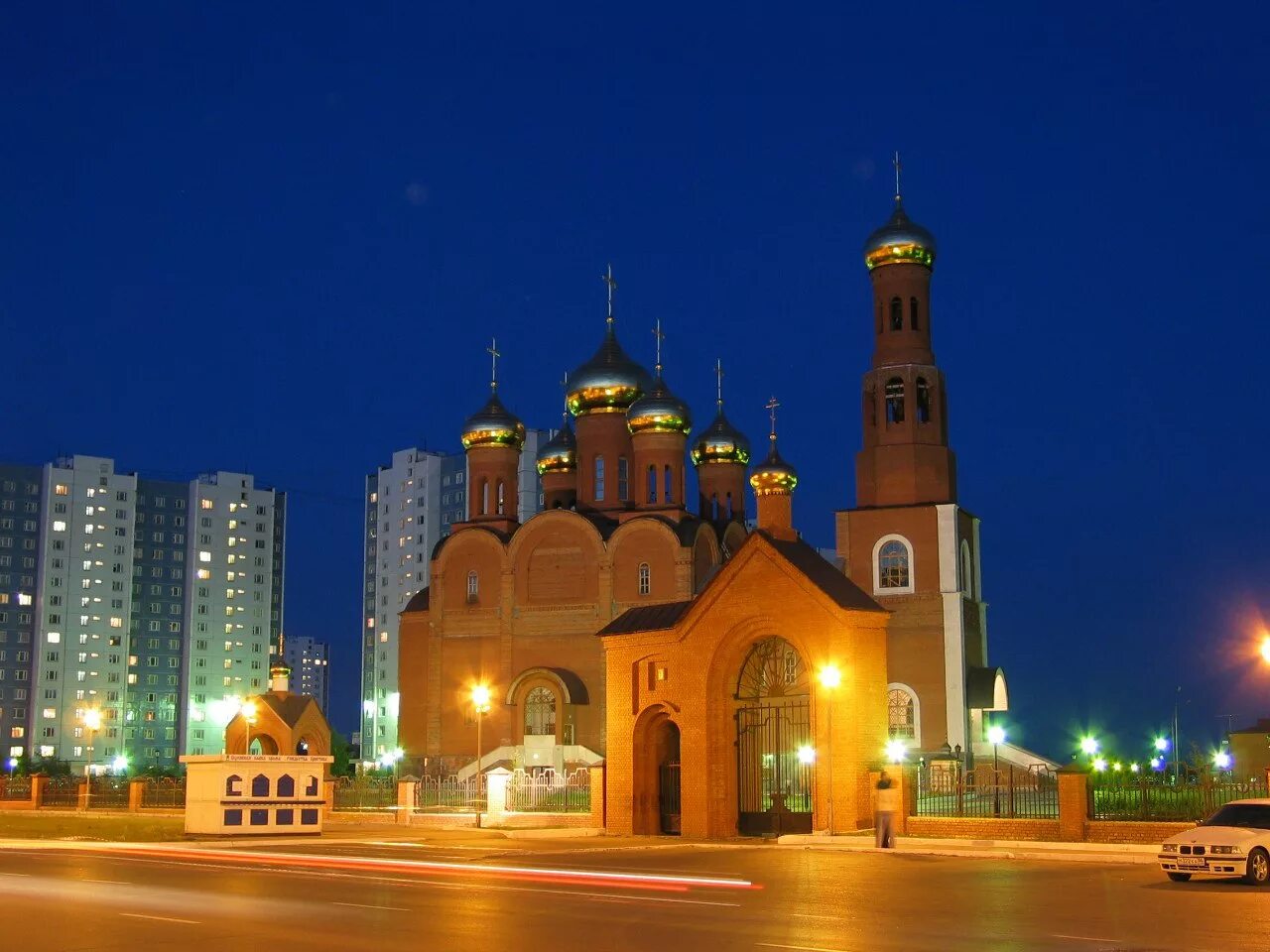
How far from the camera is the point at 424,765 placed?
178 feet

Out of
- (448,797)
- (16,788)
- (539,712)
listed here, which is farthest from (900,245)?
(16,788)

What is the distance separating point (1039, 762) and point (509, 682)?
728 inches

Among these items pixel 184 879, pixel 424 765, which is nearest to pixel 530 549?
pixel 424 765

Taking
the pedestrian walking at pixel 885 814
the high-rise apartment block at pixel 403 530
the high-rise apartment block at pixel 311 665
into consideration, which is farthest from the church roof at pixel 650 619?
the high-rise apartment block at pixel 311 665

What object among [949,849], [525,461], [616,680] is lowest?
[949,849]

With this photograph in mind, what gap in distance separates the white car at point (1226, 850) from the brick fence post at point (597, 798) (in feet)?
47.9

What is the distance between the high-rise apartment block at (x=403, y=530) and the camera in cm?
11512

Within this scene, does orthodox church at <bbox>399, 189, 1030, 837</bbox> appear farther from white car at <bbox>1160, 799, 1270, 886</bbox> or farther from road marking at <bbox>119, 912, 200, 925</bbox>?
road marking at <bbox>119, 912, 200, 925</bbox>

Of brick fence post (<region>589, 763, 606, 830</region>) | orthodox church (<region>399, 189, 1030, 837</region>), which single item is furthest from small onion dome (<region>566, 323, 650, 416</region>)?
brick fence post (<region>589, 763, 606, 830</region>)

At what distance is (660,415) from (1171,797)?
106ft

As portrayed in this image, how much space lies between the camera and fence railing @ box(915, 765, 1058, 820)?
25531 mm

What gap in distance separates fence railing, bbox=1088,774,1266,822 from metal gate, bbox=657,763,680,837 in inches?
345

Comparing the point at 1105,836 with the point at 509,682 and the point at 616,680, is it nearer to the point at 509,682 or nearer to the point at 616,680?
the point at 616,680

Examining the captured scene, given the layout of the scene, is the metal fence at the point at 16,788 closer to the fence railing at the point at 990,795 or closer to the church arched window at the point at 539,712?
the church arched window at the point at 539,712
